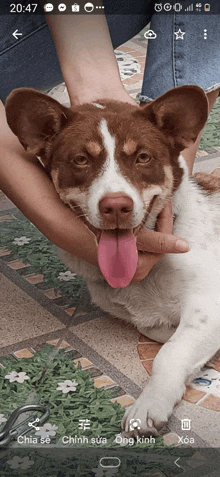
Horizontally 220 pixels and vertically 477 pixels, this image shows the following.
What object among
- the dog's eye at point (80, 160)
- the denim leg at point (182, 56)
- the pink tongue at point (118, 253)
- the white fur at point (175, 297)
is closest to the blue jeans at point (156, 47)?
the denim leg at point (182, 56)

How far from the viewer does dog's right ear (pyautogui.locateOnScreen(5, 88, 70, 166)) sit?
70.4 inches

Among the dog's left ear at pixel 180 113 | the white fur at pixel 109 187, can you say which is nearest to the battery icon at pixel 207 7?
the dog's left ear at pixel 180 113

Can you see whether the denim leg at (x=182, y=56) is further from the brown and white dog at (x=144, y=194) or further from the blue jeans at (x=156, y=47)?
the brown and white dog at (x=144, y=194)

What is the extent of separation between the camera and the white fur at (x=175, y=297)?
1748 millimetres

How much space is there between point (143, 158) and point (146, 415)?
694 millimetres

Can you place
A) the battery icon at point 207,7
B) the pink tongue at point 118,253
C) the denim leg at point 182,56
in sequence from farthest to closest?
the denim leg at point 182,56
the battery icon at point 207,7
the pink tongue at point 118,253

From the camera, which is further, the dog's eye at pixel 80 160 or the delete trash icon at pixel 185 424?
the dog's eye at pixel 80 160

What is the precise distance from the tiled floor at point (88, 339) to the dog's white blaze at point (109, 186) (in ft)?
1.59

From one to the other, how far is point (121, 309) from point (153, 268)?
212mm

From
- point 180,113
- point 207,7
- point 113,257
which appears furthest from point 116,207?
point 207,7

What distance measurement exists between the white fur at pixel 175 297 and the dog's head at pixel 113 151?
0.02m

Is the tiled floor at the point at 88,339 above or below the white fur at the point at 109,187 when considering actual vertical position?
below

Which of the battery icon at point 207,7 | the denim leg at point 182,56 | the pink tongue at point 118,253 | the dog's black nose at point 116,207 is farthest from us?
the denim leg at point 182,56

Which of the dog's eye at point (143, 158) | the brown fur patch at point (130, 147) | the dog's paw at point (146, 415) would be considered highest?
the brown fur patch at point (130, 147)
